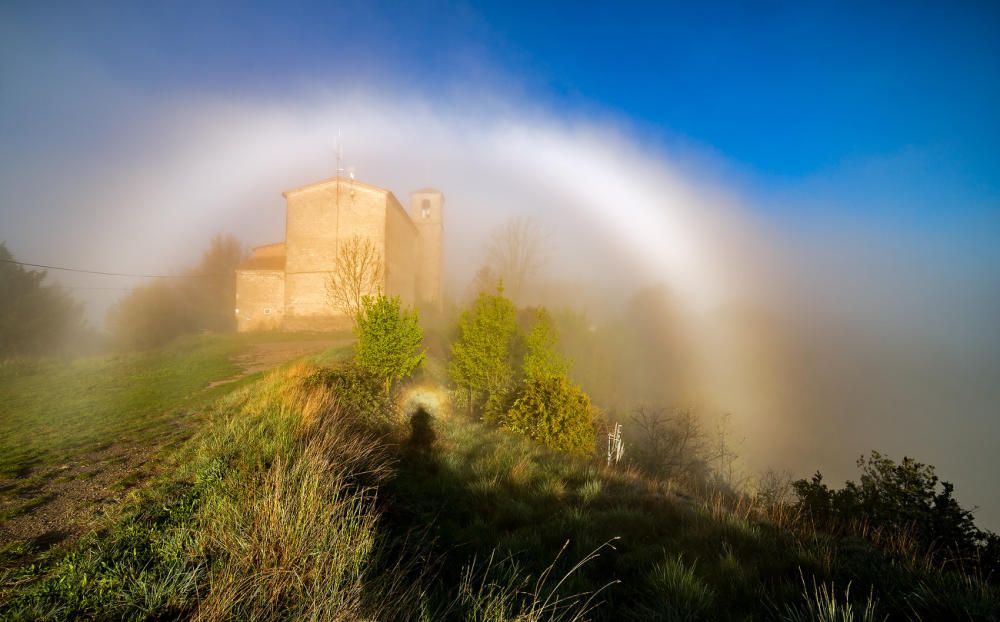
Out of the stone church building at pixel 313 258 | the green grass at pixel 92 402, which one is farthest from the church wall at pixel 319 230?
the green grass at pixel 92 402

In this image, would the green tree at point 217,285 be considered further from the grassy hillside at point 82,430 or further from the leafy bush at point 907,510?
the leafy bush at point 907,510

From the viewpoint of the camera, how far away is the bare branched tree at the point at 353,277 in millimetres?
22375

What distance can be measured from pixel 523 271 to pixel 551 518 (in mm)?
38063

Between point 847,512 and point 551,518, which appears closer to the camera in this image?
point 551,518

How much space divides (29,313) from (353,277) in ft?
86.9

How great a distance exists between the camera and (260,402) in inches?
291

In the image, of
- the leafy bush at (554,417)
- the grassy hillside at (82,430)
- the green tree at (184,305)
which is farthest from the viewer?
the green tree at (184,305)

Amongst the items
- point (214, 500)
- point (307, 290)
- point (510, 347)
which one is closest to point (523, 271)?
point (307, 290)

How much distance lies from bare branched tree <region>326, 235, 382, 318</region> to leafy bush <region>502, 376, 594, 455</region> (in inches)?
401

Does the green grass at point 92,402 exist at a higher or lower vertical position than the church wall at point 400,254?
lower

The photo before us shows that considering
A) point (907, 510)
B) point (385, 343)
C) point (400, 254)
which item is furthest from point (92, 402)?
point (400, 254)

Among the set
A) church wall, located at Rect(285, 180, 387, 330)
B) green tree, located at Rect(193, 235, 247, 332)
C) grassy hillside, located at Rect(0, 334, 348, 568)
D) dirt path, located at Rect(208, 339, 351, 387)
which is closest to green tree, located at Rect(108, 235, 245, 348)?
green tree, located at Rect(193, 235, 247, 332)

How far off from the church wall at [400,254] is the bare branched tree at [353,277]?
2.16 m

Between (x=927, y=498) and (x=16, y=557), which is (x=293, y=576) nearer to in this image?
(x=16, y=557)
